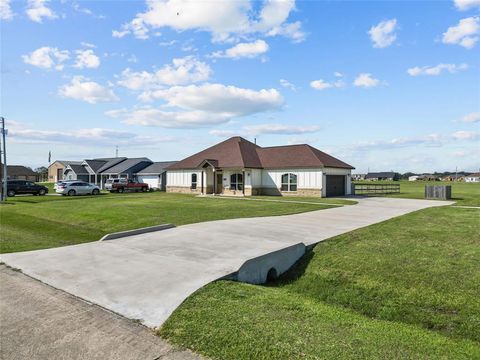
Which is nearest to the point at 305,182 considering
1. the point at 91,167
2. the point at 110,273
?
the point at 110,273

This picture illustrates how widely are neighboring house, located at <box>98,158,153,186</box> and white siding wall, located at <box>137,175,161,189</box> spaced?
1733 mm

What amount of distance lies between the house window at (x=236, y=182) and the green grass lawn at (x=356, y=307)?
22117 millimetres

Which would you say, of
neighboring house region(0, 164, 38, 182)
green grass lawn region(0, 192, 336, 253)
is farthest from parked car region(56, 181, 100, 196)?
neighboring house region(0, 164, 38, 182)

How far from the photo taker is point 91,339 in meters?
4.33

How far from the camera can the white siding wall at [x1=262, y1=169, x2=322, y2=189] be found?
29.8 meters

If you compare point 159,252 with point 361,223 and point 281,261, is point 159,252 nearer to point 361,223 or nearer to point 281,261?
point 281,261

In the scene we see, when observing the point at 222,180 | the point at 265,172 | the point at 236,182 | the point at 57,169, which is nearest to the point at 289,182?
the point at 265,172

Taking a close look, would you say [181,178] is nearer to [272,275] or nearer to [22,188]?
[22,188]

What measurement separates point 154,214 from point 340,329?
1324 cm

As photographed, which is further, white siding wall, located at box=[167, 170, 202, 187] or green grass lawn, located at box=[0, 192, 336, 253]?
white siding wall, located at box=[167, 170, 202, 187]

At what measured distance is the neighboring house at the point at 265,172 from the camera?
3045 centimetres

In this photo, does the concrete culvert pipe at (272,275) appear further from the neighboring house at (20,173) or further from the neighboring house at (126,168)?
the neighboring house at (20,173)

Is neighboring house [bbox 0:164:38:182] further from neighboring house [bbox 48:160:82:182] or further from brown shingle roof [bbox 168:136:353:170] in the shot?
brown shingle roof [bbox 168:136:353:170]

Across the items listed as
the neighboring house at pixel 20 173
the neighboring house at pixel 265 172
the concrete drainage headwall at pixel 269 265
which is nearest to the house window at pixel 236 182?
the neighboring house at pixel 265 172
